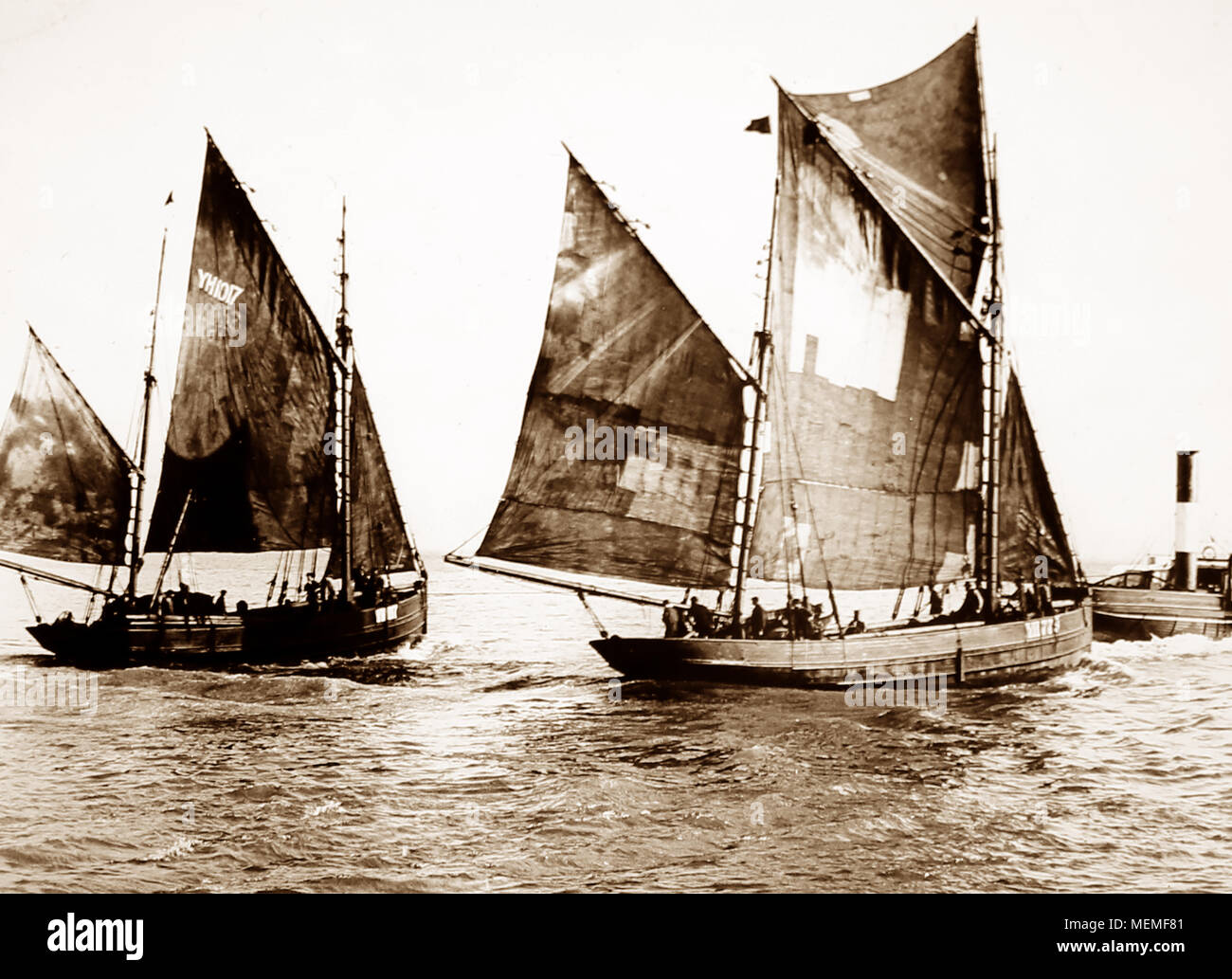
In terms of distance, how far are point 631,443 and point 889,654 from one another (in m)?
2.37

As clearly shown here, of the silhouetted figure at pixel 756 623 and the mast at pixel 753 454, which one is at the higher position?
the mast at pixel 753 454

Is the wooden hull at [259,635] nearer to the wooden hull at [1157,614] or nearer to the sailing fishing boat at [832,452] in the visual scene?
the sailing fishing boat at [832,452]

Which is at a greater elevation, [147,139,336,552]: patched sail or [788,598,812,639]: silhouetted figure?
[147,139,336,552]: patched sail

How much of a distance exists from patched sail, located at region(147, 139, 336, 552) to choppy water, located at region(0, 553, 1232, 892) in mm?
1193

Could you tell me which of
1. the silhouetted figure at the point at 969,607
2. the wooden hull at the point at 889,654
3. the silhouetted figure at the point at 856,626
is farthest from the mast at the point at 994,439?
the silhouetted figure at the point at 856,626

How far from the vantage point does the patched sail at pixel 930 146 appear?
19.1ft

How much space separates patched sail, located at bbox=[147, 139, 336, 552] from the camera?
619 centimetres

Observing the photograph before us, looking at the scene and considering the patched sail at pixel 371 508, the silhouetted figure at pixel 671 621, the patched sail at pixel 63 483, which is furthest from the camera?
the silhouetted figure at pixel 671 621

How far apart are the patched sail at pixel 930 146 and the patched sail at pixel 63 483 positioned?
4.49m

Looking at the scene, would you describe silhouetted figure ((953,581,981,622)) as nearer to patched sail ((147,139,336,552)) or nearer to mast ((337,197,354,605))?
mast ((337,197,354,605))

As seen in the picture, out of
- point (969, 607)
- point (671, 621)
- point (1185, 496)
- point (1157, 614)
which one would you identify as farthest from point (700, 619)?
point (1185, 496)

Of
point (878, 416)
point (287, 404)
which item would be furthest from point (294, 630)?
point (878, 416)

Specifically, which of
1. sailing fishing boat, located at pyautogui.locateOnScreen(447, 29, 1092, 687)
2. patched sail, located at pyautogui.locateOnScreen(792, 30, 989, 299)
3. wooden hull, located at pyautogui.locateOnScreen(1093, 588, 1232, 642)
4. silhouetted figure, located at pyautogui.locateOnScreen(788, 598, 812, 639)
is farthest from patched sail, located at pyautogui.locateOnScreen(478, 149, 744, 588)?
wooden hull, located at pyautogui.locateOnScreen(1093, 588, 1232, 642)

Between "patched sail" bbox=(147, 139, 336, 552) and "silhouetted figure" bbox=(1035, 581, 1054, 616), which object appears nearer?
"patched sail" bbox=(147, 139, 336, 552)
